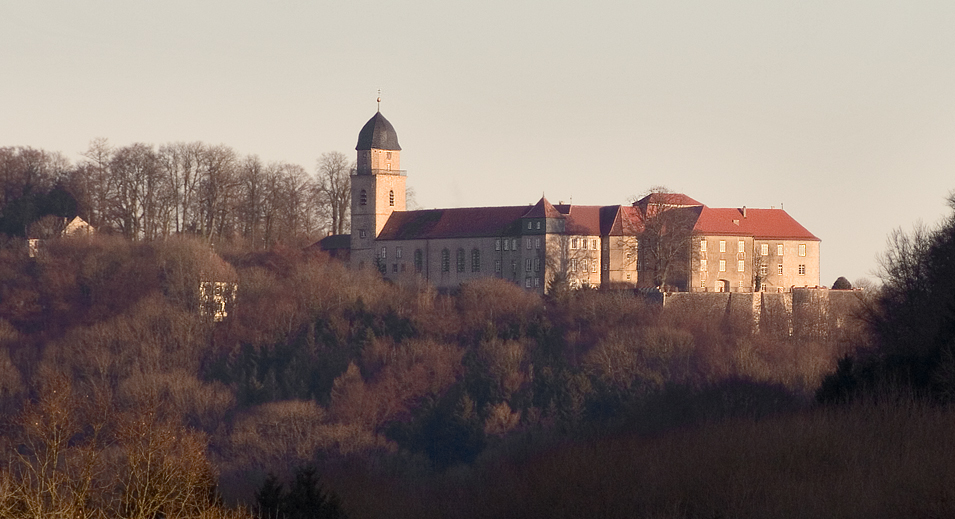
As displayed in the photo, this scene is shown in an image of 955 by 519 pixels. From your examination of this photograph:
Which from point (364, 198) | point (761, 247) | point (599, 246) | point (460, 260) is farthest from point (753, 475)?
point (364, 198)

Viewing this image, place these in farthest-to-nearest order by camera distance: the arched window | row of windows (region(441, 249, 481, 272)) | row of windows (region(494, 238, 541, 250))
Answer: the arched window
row of windows (region(441, 249, 481, 272))
row of windows (region(494, 238, 541, 250))

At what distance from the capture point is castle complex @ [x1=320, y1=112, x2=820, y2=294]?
8281 cm

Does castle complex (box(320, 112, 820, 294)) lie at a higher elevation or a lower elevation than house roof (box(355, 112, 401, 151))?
lower

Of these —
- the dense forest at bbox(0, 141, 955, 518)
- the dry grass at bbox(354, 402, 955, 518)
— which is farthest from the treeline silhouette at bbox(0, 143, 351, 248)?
the dry grass at bbox(354, 402, 955, 518)

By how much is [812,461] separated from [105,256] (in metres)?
56.0

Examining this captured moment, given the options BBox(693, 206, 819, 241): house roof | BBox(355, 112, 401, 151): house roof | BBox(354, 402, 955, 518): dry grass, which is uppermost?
BBox(355, 112, 401, 151): house roof

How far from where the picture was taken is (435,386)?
79125 mm

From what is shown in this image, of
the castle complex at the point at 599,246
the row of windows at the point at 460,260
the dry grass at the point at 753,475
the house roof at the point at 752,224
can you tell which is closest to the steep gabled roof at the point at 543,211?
the castle complex at the point at 599,246

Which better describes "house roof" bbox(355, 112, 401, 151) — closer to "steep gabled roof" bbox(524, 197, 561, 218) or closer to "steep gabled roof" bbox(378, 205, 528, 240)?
"steep gabled roof" bbox(378, 205, 528, 240)

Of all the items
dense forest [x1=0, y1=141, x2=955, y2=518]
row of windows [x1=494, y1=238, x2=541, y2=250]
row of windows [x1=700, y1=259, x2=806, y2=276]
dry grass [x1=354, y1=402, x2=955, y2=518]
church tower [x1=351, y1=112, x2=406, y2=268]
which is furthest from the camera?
church tower [x1=351, y1=112, x2=406, y2=268]

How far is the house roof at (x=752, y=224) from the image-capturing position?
84531mm

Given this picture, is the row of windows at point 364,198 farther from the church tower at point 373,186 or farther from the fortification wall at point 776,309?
the fortification wall at point 776,309

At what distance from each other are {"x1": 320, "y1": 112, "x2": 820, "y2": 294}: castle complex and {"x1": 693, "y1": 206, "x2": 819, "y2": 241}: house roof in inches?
2.7

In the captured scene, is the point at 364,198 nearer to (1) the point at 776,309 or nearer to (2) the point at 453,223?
(2) the point at 453,223
